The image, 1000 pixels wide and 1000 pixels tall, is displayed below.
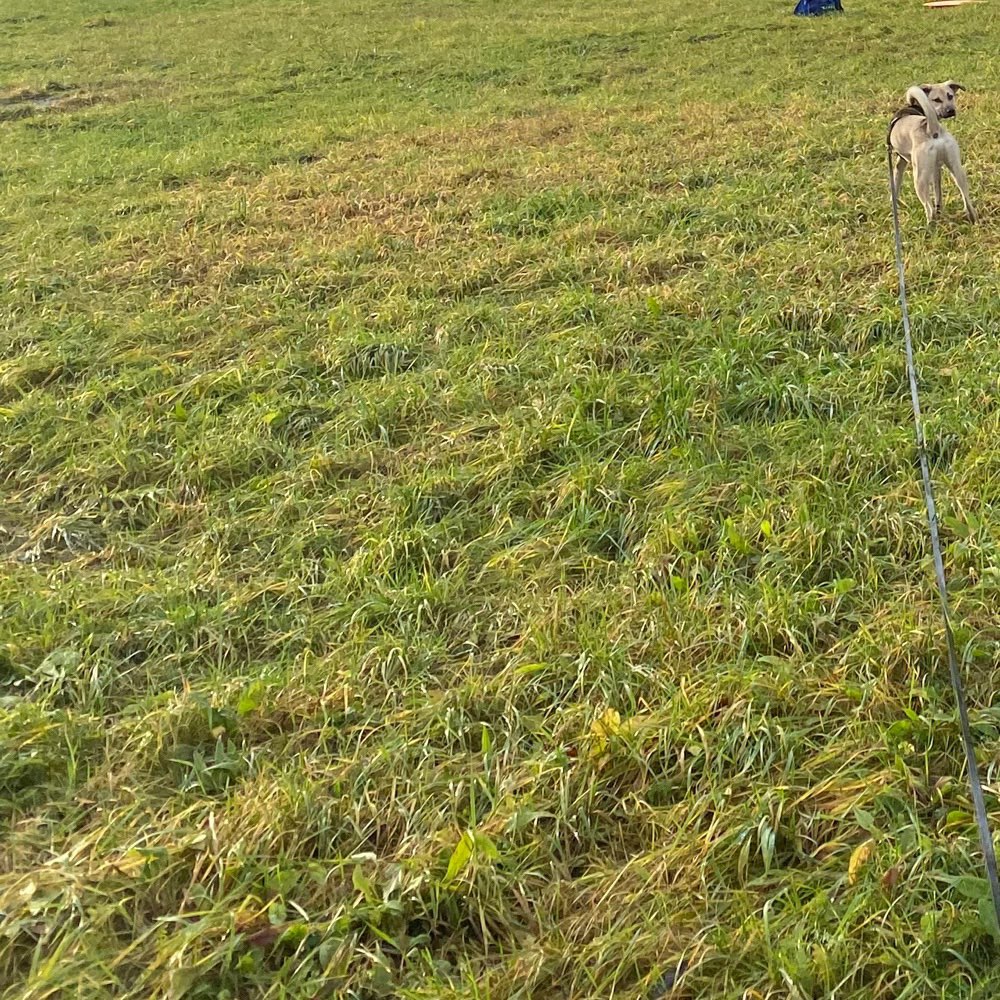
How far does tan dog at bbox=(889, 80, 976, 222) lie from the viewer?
181 inches

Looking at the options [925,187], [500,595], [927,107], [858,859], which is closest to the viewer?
[858,859]

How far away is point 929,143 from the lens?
4.58 m

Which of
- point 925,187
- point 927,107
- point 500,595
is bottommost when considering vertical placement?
point 500,595

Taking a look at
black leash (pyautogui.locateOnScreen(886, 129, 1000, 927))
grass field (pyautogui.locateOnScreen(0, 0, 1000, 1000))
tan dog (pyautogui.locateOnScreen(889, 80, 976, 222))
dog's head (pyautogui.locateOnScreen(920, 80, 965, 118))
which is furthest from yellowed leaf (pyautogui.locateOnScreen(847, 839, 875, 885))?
dog's head (pyautogui.locateOnScreen(920, 80, 965, 118))

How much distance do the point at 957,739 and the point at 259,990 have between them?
1.55 metres

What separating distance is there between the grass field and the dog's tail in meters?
0.52

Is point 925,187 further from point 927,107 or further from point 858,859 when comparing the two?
→ point 858,859

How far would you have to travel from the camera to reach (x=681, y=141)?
7.17 meters

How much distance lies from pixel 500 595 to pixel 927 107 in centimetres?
343

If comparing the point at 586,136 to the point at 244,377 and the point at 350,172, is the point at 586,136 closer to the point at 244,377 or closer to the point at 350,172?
the point at 350,172

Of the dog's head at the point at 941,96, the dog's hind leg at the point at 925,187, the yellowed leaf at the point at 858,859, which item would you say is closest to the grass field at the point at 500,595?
the yellowed leaf at the point at 858,859

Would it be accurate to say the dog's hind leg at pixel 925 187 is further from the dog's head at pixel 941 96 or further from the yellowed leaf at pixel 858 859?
the yellowed leaf at pixel 858 859

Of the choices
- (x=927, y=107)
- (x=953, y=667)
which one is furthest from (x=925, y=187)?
(x=953, y=667)

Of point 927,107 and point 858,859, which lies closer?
point 858,859
